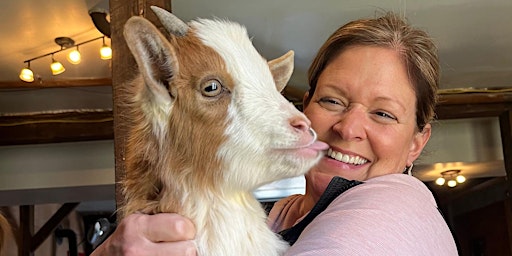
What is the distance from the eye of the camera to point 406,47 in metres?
1.42

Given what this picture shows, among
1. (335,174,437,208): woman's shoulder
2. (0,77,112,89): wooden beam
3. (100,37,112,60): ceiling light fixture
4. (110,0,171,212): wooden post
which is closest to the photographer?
(335,174,437,208): woman's shoulder

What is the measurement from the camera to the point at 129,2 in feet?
7.52

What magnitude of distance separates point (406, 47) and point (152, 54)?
594 mm

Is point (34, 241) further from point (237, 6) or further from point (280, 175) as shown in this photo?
point (280, 175)

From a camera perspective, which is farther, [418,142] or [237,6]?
[237,6]

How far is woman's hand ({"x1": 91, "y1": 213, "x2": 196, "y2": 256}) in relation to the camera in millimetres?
1019

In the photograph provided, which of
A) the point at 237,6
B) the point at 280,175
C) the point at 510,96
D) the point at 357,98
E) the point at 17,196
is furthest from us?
the point at 17,196

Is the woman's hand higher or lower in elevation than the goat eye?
lower

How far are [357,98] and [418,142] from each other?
0.75 feet

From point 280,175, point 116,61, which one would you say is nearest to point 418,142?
point 280,175

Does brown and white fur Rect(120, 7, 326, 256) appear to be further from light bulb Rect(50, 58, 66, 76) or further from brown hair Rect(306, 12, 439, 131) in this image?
light bulb Rect(50, 58, 66, 76)

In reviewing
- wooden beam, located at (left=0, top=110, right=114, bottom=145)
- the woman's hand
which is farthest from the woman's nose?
wooden beam, located at (left=0, top=110, right=114, bottom=145)

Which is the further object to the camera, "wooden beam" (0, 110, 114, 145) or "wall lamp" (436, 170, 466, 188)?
"wall lamp" (436, 170, 466, 188)

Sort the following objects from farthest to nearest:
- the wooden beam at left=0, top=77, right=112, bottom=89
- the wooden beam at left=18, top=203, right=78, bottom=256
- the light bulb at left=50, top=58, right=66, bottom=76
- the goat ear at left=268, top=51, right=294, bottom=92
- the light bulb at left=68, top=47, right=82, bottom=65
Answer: the wooden beam at left=18, top=203, right=78, bottom=256 < the wooden beam at left=0, top=77, right=112, bottom=89 < the light bulb at left=50, top=58, right=66, bottom=76 < the light bulb at left=68, top=47, right=82, bottom=65 < the goat ear at left=268, top=51, right=294, bottom=92
